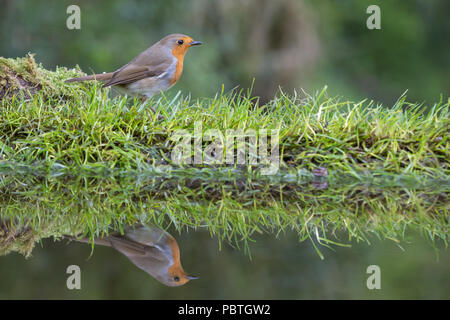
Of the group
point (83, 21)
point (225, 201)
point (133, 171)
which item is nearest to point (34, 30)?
point (83, 21)

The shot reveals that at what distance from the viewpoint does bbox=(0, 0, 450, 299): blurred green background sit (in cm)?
346

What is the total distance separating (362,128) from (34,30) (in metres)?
9.19

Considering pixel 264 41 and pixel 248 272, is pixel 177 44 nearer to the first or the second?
pixel 248 272

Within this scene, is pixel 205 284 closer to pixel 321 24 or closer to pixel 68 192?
pixel 68 192

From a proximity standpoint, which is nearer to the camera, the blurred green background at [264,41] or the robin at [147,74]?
the robin at [147,74]

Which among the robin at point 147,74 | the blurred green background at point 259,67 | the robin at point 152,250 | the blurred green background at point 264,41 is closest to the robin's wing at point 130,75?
the robin at point 147,74

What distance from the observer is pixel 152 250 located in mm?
3879

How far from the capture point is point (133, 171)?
554 cm

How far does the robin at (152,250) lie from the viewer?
3.60 metres

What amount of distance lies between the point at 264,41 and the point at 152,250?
12510mm

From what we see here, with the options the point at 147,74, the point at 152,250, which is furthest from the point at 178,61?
the point at 152,250

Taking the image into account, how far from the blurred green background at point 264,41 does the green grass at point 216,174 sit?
6862 mm

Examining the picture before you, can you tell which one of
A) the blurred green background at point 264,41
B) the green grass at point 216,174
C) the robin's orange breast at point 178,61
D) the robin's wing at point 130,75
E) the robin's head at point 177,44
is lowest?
the green grass at point 216,174

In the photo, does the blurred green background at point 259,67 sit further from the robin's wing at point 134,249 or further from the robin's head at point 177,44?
the robin's head at point 177,44
